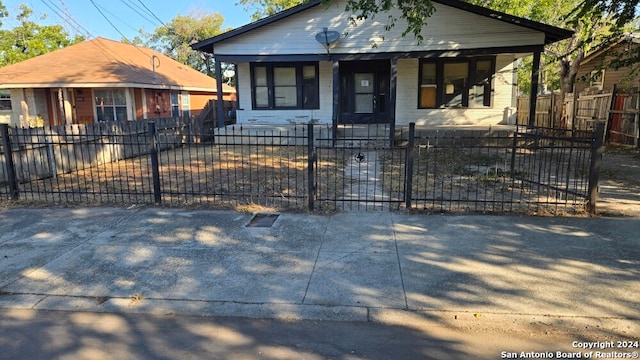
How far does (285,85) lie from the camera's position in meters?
17.0

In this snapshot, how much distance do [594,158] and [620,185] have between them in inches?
128

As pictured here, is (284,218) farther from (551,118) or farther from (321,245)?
(551,118)

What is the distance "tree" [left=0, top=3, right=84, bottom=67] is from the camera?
26.2 meters

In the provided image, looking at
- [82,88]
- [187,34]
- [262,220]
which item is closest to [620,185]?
[262,220]

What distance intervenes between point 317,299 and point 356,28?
501 inches

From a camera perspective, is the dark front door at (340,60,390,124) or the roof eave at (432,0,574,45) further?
the dark front door at (340,60,390,124)

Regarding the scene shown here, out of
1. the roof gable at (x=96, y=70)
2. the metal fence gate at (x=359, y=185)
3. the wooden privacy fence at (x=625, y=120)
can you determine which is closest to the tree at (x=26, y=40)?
the roof gable at (x=96, y=70)

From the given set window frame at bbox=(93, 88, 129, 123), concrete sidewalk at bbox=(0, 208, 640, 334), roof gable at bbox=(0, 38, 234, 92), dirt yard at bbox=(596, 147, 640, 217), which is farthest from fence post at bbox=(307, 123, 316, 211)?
window frame at bbox=(93, 88, 129, 123)

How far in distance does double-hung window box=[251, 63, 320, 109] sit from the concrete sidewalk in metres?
10.9

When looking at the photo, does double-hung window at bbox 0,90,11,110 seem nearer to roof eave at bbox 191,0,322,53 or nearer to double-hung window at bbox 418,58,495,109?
roof eave at bbox 191,0,322,53

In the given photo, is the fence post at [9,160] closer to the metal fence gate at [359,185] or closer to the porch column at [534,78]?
the metal fence gate at [359,185]

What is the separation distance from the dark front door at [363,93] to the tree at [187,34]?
111 ft

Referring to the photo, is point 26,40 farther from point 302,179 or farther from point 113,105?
point 302,179

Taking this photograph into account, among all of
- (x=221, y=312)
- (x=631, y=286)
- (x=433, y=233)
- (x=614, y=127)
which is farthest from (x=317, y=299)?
(x=614, y=127)
